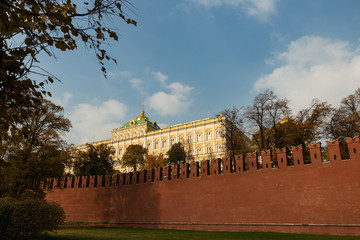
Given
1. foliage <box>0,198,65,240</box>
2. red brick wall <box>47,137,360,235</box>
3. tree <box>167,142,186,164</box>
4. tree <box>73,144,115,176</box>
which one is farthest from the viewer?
tree <box>167,142,186,164</box>

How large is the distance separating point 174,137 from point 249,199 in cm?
4071

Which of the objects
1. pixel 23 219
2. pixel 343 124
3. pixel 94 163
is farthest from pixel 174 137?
pixel 23 219

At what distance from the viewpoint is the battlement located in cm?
1342

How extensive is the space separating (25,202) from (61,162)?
373 inches

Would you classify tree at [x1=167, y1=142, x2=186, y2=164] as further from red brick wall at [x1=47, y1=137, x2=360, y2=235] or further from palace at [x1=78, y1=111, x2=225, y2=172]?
red brick wall at [x1=47, y1=137, x2=360, y2=235]

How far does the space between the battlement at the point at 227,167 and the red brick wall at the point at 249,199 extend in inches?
2.5

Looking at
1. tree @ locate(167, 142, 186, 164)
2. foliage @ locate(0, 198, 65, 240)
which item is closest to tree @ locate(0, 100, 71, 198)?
foliage @ locate(0, 198, 65, 240)

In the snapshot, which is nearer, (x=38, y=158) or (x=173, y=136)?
(x=38, y=158)

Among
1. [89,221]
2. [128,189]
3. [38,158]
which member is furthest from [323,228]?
[38,158]

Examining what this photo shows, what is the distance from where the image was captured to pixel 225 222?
15.4 m

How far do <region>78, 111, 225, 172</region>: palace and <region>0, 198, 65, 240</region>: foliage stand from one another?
32.4m

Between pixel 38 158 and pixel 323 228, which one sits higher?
pixel 38 158

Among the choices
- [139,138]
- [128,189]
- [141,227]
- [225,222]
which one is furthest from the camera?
[139,138]

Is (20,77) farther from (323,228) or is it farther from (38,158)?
(38,158)
